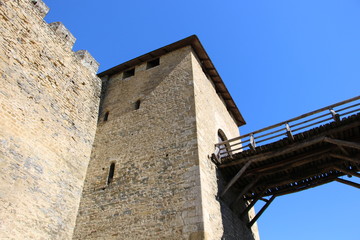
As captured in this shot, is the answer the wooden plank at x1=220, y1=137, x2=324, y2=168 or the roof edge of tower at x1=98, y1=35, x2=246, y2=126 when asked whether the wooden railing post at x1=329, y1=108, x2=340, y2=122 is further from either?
the roof edge of tower at x1=98, y1=35, x2=246, y2=126

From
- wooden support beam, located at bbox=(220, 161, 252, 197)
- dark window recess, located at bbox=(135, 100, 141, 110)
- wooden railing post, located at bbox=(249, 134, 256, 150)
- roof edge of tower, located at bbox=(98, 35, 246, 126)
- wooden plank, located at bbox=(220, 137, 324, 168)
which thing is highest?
roof edge of tower, located at bbox=(98, 35, 246, 126)

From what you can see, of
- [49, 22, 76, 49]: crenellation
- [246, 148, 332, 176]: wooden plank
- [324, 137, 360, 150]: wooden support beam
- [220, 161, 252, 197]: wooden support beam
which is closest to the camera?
[324, 137, 360, 150]: wooden support beam

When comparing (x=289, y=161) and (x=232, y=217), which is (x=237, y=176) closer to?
(x=232, y=217)

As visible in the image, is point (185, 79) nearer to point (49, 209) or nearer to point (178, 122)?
point (178, 122)

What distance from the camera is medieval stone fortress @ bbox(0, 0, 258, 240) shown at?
7379 millimetres

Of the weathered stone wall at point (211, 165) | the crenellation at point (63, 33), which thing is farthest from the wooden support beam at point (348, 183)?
the crenellation at point (63, 33)

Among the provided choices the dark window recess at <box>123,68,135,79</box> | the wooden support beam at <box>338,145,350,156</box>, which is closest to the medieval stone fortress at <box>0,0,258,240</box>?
the dark window recess at <box>123,68,135,79</box>

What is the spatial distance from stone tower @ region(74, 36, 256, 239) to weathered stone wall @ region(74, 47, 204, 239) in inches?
1.0

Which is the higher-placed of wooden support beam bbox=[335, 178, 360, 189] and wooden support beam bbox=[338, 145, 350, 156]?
wooden support beam bbox=[338, 145, 350, 156]

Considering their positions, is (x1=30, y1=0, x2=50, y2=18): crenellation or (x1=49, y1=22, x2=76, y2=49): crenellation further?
(x1=49, y1=22, x2=76, y2=49): crenellation

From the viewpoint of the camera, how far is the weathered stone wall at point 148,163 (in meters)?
7.55

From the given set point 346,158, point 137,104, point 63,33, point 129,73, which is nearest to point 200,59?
point 129,73

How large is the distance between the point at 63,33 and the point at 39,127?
14.2 feet

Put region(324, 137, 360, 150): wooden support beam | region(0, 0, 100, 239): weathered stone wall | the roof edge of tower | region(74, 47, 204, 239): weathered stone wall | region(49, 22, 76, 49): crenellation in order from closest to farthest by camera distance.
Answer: region(0, 0, 100, 239): weathered stone wall < region(324, 137, 360, 150): wooden support beam < region(74, 47, 204, 239): weathered stone wall < region(49, 22, 76, 49): crenellation < the roof edge of tower
